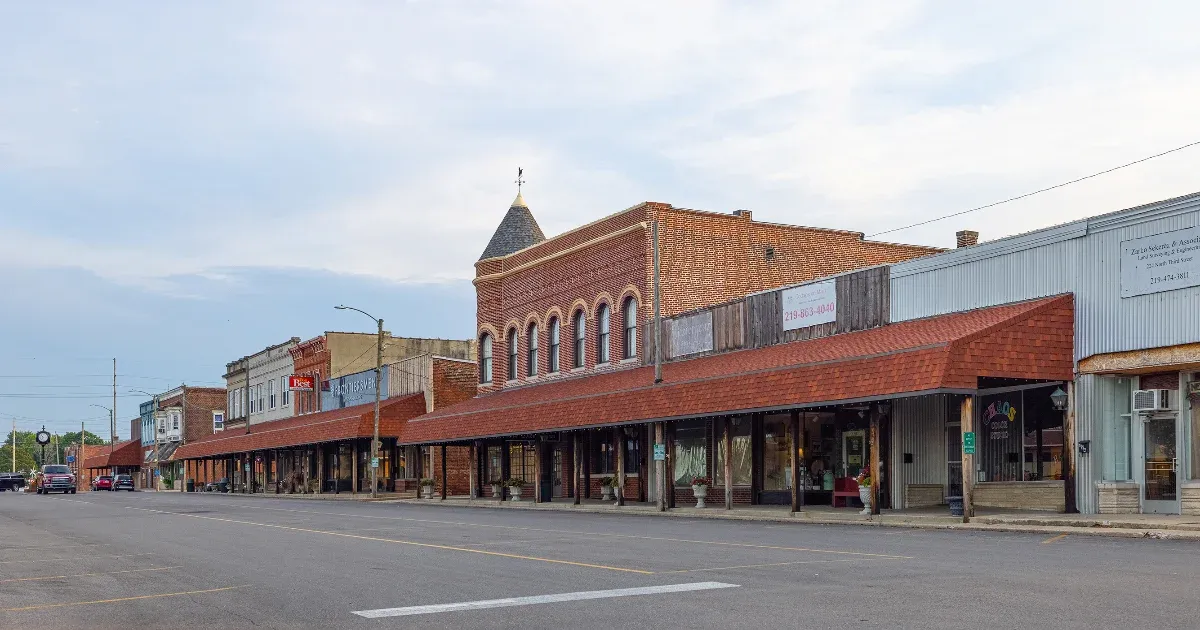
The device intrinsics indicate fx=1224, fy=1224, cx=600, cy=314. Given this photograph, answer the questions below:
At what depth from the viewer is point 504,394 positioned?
4834cm

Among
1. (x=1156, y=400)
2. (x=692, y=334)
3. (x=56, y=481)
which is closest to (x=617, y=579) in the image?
(x=1156, y=400)

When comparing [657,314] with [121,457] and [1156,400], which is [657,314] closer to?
[1156,400]

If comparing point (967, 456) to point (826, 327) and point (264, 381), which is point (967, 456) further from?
point (264, 381)

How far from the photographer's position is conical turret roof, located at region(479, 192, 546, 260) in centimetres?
5291

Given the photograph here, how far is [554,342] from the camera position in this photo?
156ft

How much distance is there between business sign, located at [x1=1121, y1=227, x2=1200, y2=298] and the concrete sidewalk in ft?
14.5

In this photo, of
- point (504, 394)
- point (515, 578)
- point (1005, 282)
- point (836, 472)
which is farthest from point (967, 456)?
point (504, 394)

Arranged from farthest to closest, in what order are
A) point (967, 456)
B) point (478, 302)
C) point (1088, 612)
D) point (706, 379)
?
1. point (478, 302)
2. point (706, 379)
3. point (967, 456)
4. point (1088, 612)

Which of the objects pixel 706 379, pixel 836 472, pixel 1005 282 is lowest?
pixel 836 472

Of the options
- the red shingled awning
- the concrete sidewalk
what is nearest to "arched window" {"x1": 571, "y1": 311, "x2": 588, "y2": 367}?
the red shingled awning

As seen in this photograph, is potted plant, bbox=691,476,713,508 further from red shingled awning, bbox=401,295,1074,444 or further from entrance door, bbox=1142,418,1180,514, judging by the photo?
entrance door, bbox=1142,418,1180,514

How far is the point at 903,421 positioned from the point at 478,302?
87.4 feet

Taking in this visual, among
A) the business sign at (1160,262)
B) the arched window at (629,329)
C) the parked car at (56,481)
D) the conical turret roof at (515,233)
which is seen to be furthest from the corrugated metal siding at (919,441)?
the parked car at (56,481)

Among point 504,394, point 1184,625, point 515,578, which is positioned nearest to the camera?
point 1184,625
